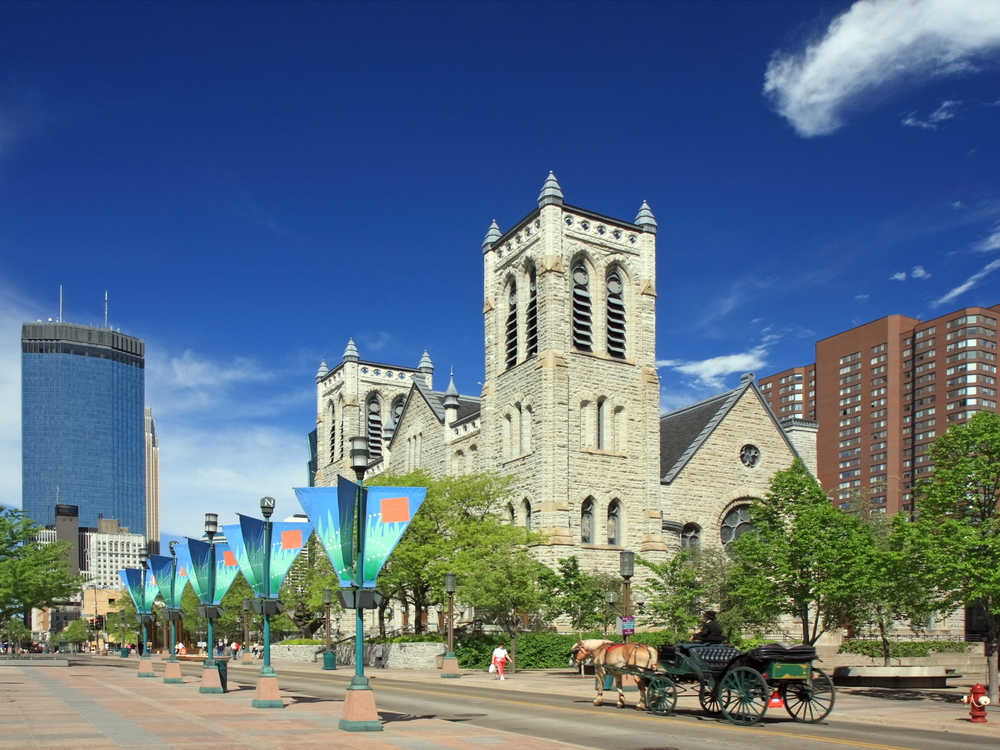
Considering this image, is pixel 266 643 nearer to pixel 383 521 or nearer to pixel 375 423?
pixel 383 521

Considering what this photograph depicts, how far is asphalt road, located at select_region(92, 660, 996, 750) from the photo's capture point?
14.9 m

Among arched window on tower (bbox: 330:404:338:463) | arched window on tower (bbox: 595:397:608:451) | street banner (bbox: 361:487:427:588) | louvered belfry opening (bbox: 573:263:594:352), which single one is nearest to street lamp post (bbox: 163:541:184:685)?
street banner (bbox: 361:487:427:588)

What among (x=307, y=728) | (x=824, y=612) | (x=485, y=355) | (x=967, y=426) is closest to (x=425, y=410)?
(x=485, y=355)

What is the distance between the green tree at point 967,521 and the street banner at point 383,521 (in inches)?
481

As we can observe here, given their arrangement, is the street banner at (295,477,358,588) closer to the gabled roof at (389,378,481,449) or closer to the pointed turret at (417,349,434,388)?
the gabled roof at (389,378,481,449)

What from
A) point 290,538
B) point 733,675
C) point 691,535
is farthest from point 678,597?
point 733,675

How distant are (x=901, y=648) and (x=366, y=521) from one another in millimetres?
33717

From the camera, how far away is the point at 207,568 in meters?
30.2

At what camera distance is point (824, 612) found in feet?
98.9

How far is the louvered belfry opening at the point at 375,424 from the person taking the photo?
75.3m

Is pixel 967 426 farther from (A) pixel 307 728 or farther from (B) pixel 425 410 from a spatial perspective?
(B) pixel 425 410

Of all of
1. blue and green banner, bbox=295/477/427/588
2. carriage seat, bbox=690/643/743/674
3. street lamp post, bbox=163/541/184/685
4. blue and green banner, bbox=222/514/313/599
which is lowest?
street lamp post, bbox=163/541/184/685

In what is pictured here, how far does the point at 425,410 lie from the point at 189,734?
149ft

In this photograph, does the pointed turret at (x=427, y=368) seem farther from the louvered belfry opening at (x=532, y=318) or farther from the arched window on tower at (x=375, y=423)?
the louvered belfry opening at (x=532, y=318)
